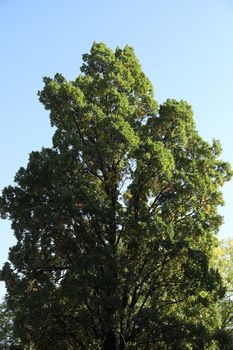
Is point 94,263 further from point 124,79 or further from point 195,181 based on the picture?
point 124,79

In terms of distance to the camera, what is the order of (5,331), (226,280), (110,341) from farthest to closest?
(5,331)
(226,280)
(110,341)

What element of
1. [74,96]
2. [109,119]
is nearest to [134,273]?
[109,119]

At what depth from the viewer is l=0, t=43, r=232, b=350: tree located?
12.4m

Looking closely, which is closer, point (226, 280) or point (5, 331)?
point (226, 280)

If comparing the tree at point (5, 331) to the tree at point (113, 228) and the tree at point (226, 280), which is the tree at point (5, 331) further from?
the tree at point (113, 228)

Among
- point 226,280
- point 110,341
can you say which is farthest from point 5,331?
point 110,341

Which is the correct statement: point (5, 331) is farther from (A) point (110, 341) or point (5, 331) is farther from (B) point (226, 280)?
(A) point (110, 341)

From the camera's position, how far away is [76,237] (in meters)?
13.8

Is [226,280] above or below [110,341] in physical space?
above

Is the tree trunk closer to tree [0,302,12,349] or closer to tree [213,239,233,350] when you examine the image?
tree [213,239,233,350]

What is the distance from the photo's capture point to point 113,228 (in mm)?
13859

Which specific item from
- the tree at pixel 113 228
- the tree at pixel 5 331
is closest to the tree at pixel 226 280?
the tree at pixel 113 228

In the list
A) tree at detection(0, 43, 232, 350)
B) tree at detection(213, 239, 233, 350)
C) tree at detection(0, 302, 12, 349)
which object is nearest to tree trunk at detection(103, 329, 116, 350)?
tree at detection(0, 43, 232, 350)

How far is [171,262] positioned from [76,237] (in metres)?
3.47
